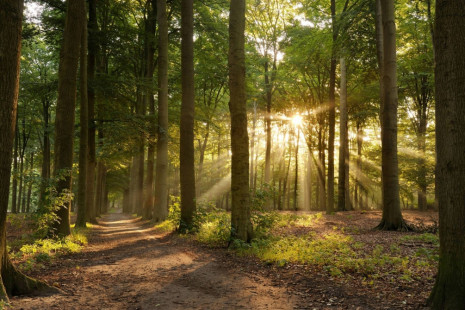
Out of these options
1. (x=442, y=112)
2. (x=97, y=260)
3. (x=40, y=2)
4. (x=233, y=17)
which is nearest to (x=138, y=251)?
(x=97, y=260)

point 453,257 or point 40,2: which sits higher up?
point 40,2

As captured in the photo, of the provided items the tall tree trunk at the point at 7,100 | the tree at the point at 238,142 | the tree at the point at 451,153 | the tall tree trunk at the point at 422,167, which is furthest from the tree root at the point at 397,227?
the tall tree trunk at the point at 422,167

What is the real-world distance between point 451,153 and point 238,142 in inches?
216

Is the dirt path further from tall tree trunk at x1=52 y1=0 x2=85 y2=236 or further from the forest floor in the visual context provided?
tall tree trunk at x1=52 y1=0 x2=85 y2=236

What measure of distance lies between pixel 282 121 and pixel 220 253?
23.9 meters

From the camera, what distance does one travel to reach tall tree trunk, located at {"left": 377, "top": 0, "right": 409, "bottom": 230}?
35.7 ft

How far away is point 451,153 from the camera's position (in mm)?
3572

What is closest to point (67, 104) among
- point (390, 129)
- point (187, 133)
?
point (187, 133)

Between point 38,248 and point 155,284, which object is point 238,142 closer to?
point 155,284

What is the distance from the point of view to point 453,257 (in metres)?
3.54

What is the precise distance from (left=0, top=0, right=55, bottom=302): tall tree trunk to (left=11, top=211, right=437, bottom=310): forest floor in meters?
0.40

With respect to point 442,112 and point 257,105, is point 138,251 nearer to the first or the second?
point 442,112

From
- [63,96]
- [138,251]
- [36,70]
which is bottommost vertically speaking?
[138,251]

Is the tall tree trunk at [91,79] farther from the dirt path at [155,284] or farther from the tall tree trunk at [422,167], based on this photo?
the tall tree trunk at [422,167]
